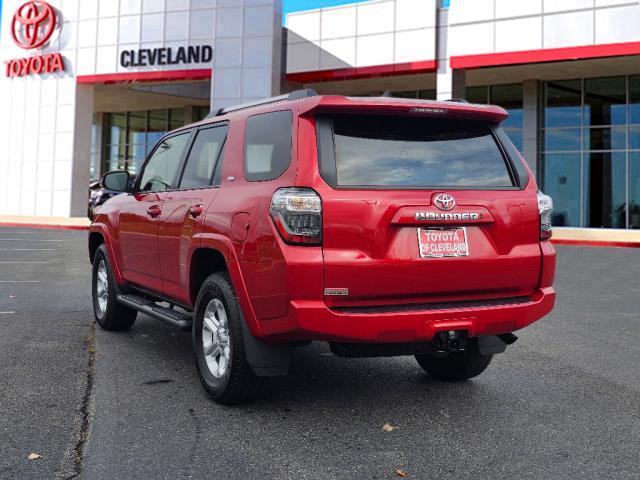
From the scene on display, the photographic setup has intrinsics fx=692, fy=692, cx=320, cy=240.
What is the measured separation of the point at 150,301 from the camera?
5.88 meters

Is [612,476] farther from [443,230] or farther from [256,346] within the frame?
[256,346]

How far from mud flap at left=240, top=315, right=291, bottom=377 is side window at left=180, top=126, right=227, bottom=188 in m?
1.33

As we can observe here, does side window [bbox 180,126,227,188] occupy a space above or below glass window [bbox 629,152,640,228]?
below

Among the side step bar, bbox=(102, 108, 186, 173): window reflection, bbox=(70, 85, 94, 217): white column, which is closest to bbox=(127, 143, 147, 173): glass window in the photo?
bbox=(102, 108, 186, 173): window reflection

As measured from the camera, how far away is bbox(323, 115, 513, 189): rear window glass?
400cm

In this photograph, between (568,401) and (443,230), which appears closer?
(443,230)

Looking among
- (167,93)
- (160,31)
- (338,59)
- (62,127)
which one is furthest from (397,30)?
(62,127)

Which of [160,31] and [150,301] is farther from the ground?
[160,31]

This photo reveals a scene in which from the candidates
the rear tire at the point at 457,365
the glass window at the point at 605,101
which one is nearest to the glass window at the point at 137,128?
the glass window at the point at 605,101

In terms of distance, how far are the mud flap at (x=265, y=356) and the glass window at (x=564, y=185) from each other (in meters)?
24.7

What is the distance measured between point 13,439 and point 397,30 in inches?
948

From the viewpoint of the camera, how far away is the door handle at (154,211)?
5509 mm

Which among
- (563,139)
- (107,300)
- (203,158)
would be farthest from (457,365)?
(563,139)

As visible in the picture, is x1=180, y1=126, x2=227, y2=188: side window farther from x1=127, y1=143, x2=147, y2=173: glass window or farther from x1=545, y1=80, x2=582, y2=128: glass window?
x1=127, y1=143, x2=147, y2=173: glass window
